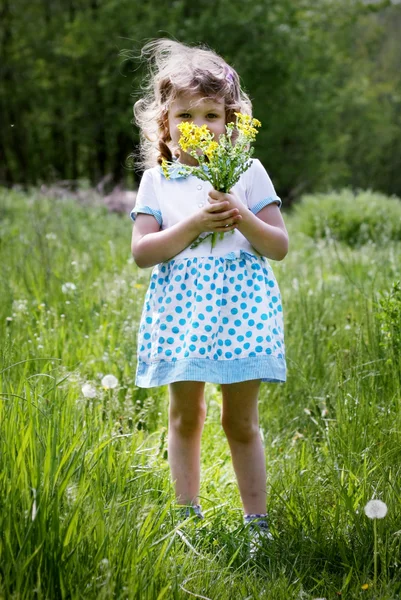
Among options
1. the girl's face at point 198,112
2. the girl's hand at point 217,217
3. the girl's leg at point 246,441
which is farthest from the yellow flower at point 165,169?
the girl's leg at point 246,441

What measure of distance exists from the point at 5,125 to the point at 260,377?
27.2 meters

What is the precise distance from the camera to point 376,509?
1.89m

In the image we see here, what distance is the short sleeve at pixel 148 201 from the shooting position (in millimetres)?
2717

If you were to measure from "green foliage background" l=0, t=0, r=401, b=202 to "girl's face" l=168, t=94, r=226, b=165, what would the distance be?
20838 millimetres

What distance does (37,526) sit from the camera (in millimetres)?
1744

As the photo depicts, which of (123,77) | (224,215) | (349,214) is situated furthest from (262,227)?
(123,77)

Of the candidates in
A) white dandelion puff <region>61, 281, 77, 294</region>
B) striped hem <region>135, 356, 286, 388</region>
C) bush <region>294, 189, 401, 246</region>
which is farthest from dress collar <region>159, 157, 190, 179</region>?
bush <region>294, 189, 401, 246</region>

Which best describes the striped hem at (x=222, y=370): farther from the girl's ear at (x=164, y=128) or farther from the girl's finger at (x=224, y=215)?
the girl's ear at (x=164, y=128)

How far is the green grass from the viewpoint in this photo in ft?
5.81

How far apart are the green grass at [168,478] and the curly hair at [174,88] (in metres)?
0.94

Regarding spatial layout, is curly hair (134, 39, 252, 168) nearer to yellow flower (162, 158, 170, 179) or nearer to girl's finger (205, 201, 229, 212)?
yellow flower (162, 158, 170, 179)

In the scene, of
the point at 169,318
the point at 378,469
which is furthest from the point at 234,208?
the point at 378,469

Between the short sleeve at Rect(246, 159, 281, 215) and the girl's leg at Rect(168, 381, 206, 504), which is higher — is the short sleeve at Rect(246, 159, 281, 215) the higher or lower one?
the higher one

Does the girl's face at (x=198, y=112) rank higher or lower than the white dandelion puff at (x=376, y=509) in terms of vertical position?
higher
